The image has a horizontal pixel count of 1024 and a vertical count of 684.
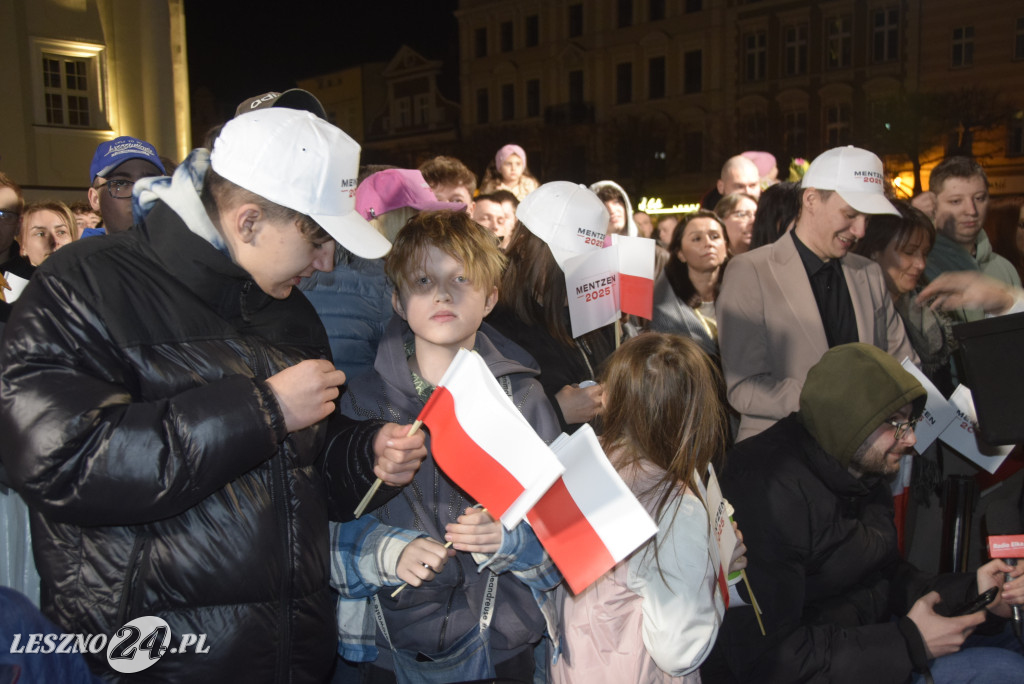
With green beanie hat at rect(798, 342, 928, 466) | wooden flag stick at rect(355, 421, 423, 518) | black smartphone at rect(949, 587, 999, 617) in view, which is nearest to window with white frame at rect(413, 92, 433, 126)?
green beanie hat at rect(798, 342, 928, 466)

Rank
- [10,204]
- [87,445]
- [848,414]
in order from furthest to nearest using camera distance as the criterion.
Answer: [10,204], [848,414], [87,445]

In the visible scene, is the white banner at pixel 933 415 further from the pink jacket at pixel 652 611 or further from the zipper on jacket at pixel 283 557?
the zipper on jacket at pixel 283 557

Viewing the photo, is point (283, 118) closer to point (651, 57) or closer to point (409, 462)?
point (409, 462)

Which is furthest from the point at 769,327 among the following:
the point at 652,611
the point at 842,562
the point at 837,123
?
the point at 837,123

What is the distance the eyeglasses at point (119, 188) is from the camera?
4.05 m

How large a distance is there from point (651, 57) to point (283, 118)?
30.5 m

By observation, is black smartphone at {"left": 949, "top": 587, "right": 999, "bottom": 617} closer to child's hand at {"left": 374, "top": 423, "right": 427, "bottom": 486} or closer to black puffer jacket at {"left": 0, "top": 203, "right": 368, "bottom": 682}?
child's hand at {"left": 374, "top": 423, "right": 427, "bottom": 486}

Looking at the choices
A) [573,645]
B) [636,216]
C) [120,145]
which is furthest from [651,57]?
[573,645]

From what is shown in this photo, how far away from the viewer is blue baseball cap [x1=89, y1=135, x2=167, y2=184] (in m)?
4.25

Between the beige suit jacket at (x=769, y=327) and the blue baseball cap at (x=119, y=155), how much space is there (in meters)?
2.95

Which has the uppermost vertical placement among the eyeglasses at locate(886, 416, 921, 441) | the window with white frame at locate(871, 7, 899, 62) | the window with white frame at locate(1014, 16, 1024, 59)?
the window with white frame at locate(871, 7, 899, 62)

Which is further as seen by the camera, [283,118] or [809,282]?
[809,282]

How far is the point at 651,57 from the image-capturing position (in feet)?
99.3

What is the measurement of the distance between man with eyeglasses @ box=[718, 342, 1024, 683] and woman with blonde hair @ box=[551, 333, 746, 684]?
1.53 ft
